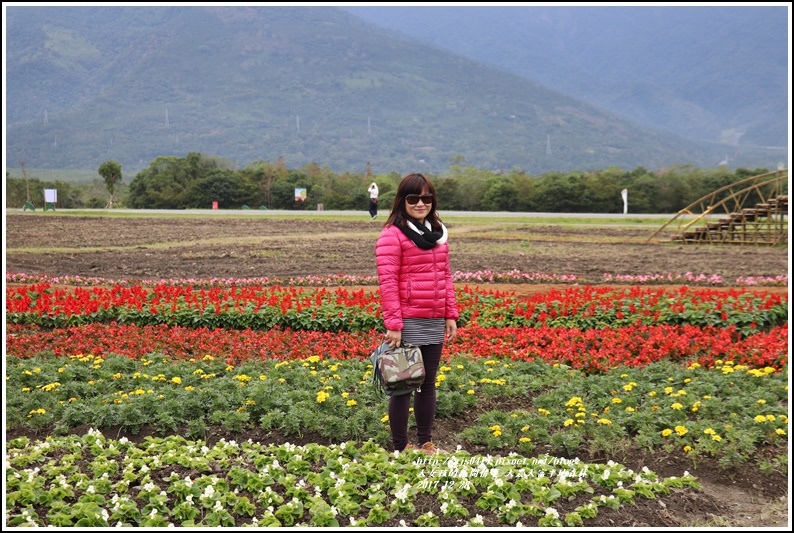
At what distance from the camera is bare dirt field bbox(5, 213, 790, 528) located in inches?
495

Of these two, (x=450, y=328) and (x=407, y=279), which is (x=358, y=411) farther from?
(x=407, y=279)

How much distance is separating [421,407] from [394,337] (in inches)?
25.5

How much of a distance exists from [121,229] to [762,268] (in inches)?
677

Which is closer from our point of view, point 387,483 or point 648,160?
point 387,483

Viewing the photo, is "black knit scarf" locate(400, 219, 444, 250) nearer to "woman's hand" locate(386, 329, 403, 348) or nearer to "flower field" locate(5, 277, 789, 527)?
"woman's hand" locate(386, 329, 403, 348)

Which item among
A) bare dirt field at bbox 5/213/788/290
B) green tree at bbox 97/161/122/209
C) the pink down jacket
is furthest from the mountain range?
the pink down jacket

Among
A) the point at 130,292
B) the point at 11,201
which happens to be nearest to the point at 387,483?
the point at 130,292

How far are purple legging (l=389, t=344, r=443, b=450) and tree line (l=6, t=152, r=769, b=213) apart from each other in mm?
31573

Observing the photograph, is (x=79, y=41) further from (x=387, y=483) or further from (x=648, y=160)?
(x=387, y=483)

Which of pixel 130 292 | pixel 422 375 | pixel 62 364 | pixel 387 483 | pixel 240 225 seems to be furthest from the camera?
pixel 240 225

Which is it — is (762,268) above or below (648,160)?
below

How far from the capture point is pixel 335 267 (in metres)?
16.2

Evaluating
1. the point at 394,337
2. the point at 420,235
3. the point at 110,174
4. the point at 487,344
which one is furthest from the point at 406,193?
the point at 110,174

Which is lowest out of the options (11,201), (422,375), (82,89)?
(422,375)
